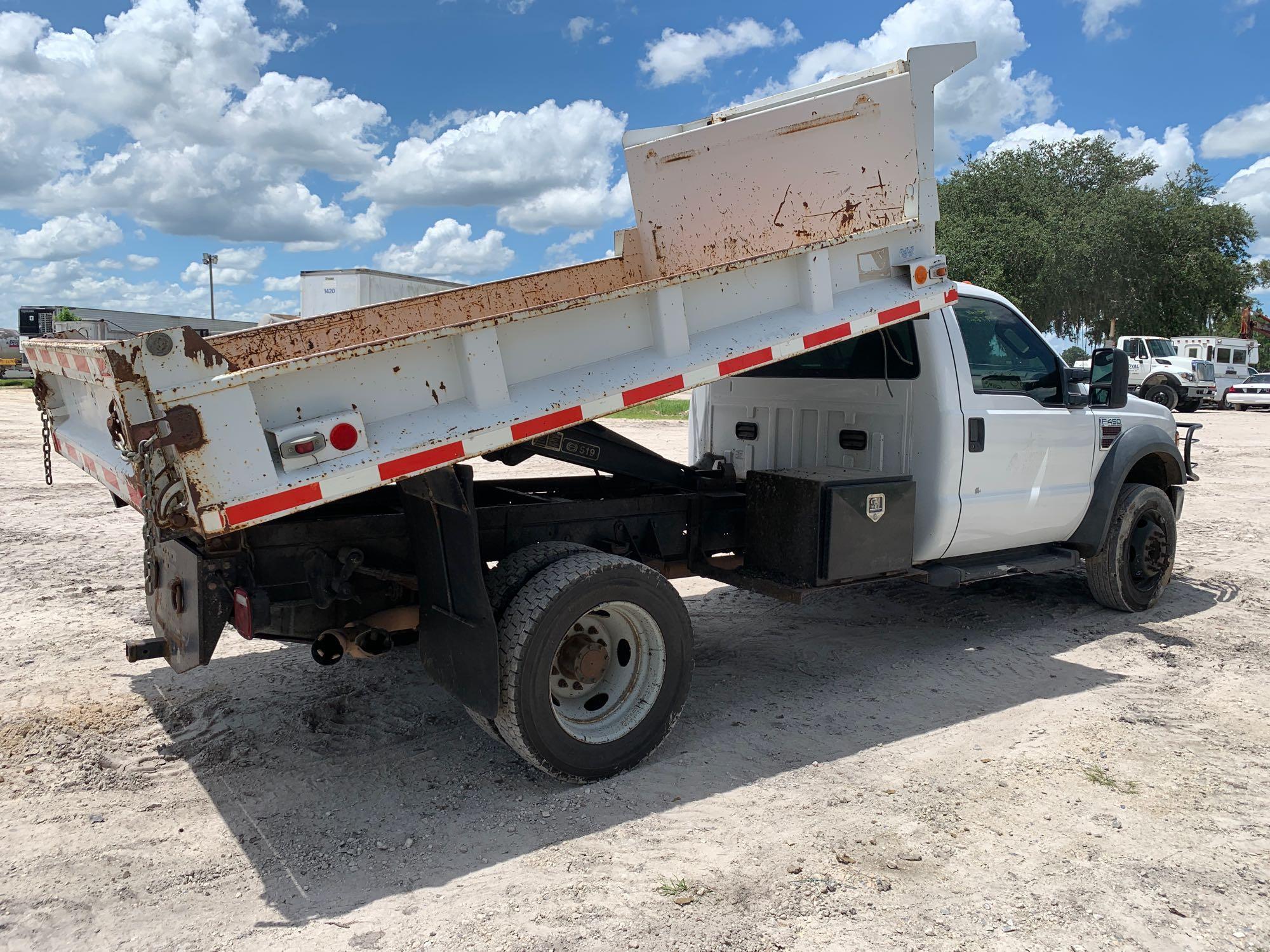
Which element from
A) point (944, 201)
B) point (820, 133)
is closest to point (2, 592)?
point (820, 133)

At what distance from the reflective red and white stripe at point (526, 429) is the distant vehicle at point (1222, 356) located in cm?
2996

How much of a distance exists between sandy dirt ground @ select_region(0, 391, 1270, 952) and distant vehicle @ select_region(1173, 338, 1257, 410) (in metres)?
27.7

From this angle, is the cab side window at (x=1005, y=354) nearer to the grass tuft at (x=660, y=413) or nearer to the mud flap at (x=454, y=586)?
the mud flap at (x=454, y=586)

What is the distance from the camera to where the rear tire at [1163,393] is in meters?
28.6

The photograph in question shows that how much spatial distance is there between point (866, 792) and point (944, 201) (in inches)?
1482

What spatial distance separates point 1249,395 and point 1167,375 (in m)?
3.98

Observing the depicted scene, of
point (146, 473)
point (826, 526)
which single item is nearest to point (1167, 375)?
point (826, 526)

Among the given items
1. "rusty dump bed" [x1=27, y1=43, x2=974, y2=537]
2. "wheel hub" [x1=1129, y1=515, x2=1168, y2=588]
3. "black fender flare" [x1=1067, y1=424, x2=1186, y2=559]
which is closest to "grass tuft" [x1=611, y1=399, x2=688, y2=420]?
"wheel hub" [x1=1129, y1=515, x2=1168, y2=588]

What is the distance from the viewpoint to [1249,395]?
30562 mm

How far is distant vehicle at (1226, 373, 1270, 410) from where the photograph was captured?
30359 millimetres

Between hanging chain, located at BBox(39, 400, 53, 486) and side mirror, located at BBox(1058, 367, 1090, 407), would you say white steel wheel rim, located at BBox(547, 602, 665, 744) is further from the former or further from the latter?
side mirror, located at BBox(1058, 367, 1090, 407)

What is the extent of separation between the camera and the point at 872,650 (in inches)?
239

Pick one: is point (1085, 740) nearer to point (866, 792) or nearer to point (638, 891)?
point (866, 792)

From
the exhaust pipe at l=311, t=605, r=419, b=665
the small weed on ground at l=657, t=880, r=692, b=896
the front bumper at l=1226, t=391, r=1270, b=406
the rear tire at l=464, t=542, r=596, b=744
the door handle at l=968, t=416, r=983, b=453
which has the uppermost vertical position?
the door handle at l=968, t=416, r=983, b=453
